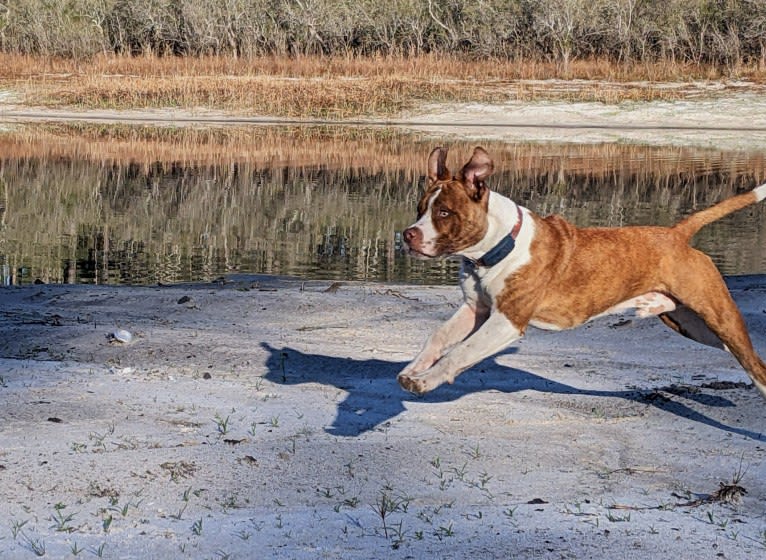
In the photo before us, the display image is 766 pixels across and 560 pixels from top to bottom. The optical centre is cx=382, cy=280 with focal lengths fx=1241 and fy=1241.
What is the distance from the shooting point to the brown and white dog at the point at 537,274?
6105 millimetres

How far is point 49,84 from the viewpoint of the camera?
48781 millimetres

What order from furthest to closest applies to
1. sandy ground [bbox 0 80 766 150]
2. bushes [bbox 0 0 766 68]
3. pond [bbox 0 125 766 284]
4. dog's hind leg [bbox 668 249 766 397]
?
1. bushes [bbox 0 0 766 68]
2. sandy ground [bbox 0 80 766 150]
3. pond [bbox 0 125 766 284]
4. dog's hind leg [bbox 668 249 766 397]

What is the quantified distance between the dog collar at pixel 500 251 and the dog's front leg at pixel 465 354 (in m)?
0.27

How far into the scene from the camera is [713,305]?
6723 millimetres

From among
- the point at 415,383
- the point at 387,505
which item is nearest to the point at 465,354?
the point at 415,383

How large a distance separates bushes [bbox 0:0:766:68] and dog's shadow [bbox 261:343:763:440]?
41370 mm

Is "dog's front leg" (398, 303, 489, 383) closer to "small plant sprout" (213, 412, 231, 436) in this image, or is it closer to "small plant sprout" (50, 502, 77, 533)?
"small plant sprout" (213, 412, 231, 436)

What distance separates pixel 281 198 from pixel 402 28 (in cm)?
4182

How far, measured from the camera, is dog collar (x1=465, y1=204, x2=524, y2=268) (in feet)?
20.6

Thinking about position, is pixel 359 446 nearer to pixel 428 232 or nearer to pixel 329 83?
pixel 428 232

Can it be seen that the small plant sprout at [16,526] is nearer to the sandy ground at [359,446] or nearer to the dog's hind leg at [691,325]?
the sandy ground at [359,446]

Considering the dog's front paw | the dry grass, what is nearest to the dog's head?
the dog's front paw

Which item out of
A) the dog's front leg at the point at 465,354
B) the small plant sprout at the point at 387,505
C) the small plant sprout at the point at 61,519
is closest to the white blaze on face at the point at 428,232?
the dog's front leg at the point at 465,354

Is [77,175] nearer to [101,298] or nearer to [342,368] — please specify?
[101,298]
